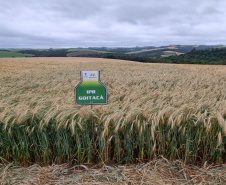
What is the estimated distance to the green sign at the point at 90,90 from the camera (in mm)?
2762

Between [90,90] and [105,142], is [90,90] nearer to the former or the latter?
[90,90]

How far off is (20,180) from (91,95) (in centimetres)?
143

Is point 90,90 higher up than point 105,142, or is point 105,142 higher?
point 90,90

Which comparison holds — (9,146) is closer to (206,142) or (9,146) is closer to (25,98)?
(25,98)

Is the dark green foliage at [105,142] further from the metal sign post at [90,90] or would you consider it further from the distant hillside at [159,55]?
the distant hillside at [159,55]

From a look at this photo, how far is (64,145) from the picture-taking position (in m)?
2.43

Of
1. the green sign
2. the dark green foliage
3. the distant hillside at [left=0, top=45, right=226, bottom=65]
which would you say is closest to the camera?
the dark green foliage

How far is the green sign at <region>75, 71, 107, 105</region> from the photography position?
276 centimetres

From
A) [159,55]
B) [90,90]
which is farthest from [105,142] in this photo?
[159,55]

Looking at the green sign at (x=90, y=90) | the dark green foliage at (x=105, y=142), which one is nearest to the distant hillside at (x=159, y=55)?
the dark green foliage at (x=105, y=142)

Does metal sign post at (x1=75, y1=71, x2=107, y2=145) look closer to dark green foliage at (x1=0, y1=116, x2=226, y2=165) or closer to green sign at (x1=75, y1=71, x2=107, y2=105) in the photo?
green sign at (x1=75, y1=71, x2=107, y2=105)

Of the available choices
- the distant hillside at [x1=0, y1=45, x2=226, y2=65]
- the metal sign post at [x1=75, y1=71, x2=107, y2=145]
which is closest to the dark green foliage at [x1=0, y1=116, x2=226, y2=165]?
the metal sign post at [x1=75, y1=71, x2=107, y2=145]

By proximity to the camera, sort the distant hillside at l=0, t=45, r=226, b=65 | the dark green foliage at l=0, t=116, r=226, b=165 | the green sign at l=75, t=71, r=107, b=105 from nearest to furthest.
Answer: the dark green foliage at l=0, t=116, r=226, b=165, the green sign at l=75, t=71, r=107, b=105, the distant hillside at l=0, t=45, r=226, b=65

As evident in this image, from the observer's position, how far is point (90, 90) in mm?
2781
